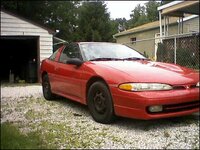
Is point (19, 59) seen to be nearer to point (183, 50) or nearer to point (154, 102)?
point (183, 50)

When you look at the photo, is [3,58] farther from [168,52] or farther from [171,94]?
[171,94]

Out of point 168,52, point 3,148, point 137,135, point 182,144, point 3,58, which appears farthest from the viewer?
point 3,58

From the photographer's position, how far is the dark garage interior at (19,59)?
14398 millimetres

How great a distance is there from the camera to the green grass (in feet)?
13.0

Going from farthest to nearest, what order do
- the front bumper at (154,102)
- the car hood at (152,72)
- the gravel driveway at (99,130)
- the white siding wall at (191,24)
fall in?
the white siding wall at (191,24) < the car hood at (152,72) < the front bumper at (154,102) < the gravel driveway at (99,130)

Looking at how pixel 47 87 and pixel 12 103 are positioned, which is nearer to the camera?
pixel 12 103

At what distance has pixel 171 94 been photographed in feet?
15.0

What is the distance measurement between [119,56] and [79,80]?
2.98ft

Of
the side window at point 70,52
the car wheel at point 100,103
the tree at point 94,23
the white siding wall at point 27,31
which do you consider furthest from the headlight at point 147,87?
the tree at point 94,23

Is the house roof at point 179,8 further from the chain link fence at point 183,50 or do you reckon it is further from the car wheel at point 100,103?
the car wheel at point 100,103

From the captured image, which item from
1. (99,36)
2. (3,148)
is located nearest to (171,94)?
(3,148)

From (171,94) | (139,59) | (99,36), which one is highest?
(99,36)

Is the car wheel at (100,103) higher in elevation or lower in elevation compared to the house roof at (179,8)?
lower

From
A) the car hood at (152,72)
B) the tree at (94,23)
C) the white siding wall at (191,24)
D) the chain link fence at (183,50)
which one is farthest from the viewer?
the tree at (94,23)
